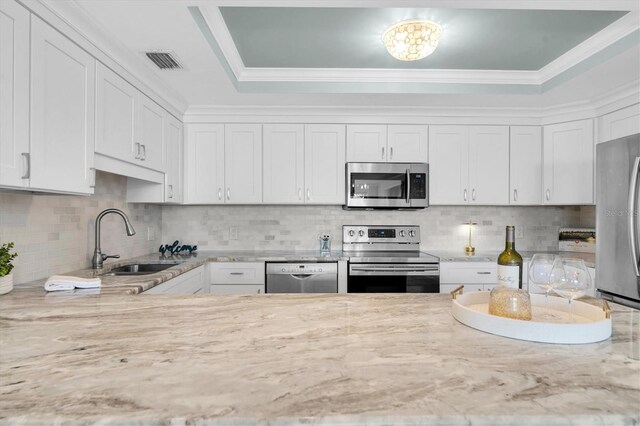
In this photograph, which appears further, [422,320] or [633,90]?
[633,90]

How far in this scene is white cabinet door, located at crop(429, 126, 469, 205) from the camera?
345 centimetres

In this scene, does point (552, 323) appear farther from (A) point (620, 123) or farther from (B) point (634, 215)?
(A) point (620, 123)

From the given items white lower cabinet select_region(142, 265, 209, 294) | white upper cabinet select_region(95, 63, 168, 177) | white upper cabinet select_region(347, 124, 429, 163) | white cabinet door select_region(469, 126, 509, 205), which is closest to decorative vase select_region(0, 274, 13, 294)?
white lower cabinet select_region(142, 265, 209, 294)

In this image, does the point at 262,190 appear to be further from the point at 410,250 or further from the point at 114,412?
the point at 114,412

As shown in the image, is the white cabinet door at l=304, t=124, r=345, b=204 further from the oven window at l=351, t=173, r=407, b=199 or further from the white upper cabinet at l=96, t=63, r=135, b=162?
the white upper cabinet at l=96, t=63, r=135, b=162

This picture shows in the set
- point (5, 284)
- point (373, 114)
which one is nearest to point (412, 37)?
point (373, 114)

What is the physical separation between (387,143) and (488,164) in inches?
41.2

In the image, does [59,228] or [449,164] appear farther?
[449,164]

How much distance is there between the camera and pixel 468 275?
3.16 m

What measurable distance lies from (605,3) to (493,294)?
1681mm

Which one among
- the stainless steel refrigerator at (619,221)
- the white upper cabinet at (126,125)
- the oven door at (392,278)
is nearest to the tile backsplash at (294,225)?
the oven door at (392,278)

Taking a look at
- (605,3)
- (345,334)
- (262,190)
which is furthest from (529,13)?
(262,190)

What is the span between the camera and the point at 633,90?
2.71m

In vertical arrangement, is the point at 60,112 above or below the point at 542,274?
above
